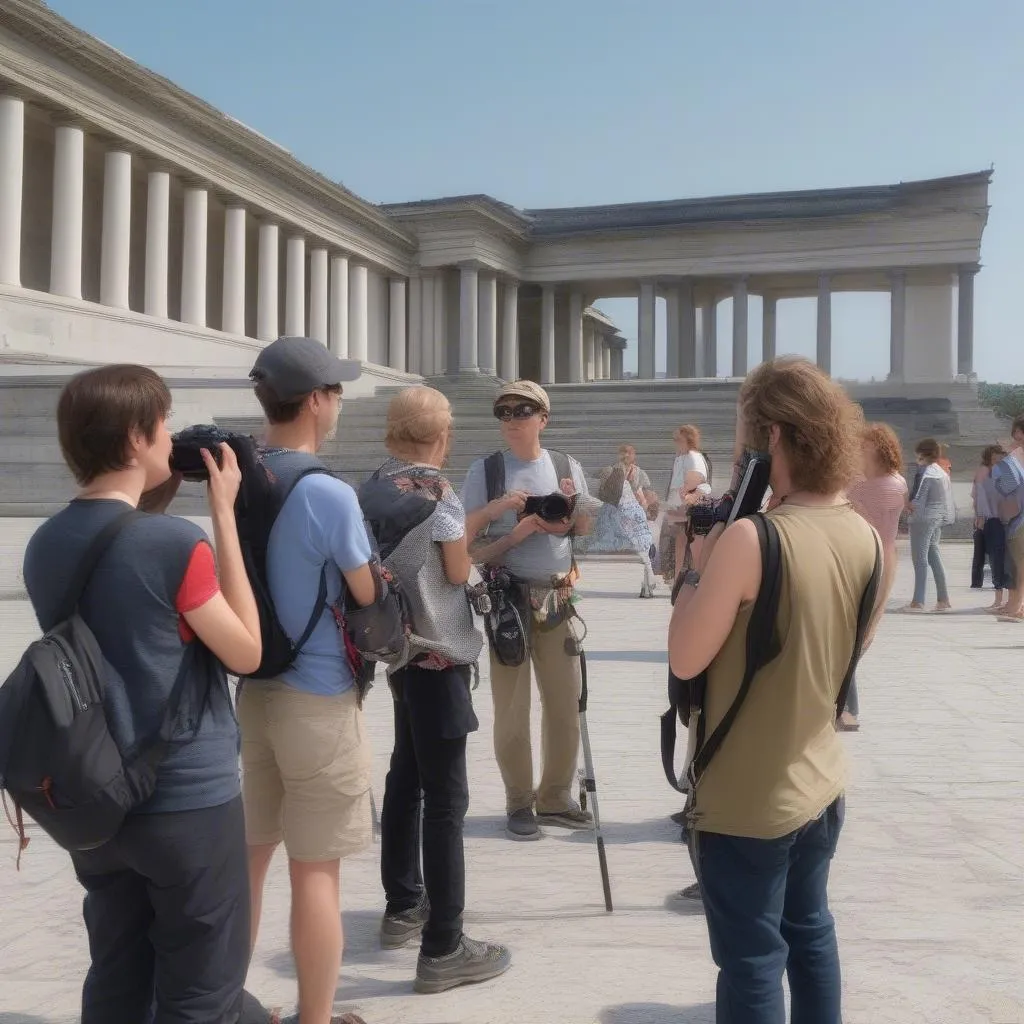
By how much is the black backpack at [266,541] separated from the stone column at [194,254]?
3481cm

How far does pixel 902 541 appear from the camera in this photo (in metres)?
20.5

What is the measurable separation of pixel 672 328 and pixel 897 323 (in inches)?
371

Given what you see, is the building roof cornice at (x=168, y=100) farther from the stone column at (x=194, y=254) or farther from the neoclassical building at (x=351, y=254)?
the stone column at (x=194, y=254)

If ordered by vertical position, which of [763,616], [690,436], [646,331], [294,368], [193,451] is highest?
[646,331]

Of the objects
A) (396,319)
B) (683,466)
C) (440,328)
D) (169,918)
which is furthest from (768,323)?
(169,918)

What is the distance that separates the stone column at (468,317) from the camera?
4944 cm

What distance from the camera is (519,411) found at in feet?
16.2

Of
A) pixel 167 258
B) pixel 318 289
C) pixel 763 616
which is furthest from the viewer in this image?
pixel 318 289

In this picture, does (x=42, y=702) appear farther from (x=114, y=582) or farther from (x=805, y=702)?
(x=805, y=702)

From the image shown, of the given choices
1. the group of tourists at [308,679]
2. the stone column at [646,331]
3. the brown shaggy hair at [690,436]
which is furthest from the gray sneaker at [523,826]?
the stone column at [646,331]

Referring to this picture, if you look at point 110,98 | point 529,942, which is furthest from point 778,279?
point 529,942

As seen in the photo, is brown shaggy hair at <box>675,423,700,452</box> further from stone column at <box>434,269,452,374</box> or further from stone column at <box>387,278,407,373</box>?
stone column at <box>434,269,452,374</box>

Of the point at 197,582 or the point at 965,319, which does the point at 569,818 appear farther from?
the point at 965,319

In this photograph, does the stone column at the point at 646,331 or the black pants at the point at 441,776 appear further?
the stone column at the point at 646,331
